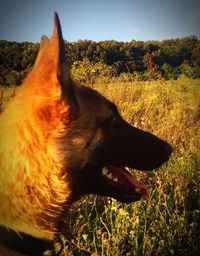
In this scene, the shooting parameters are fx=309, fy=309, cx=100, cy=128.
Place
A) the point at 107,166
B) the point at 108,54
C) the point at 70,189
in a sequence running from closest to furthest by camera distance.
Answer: the point at 70,189, the point at 107,166, the point at 108,54

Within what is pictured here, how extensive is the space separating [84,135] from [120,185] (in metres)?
0.52

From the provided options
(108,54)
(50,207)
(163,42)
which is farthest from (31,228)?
(163,42)

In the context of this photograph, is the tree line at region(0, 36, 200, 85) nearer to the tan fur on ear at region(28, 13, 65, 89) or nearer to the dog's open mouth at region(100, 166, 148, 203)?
the dog's open mouth at region(100, 166, 148, 203)

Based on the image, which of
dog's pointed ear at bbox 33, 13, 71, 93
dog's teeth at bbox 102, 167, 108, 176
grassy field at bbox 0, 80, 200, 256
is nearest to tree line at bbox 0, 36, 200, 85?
grassy field at bbox 0, 80, 200, 256

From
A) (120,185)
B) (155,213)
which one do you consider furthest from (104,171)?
(155,213)

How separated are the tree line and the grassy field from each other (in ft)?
7.55

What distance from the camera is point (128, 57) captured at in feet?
53.0

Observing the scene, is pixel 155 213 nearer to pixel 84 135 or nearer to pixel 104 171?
pixel 104 171

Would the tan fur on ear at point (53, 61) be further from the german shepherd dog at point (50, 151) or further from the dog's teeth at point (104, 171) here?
the dog's teeth at point (104, 171)

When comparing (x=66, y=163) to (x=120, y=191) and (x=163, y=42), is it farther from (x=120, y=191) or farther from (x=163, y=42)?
(x=163, y=42)

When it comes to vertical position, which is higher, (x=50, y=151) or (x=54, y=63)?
(x=54, y=63)

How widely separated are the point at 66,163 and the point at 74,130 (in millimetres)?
200

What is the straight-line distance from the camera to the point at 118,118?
216 centimetres

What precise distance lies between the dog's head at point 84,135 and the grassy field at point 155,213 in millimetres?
389
